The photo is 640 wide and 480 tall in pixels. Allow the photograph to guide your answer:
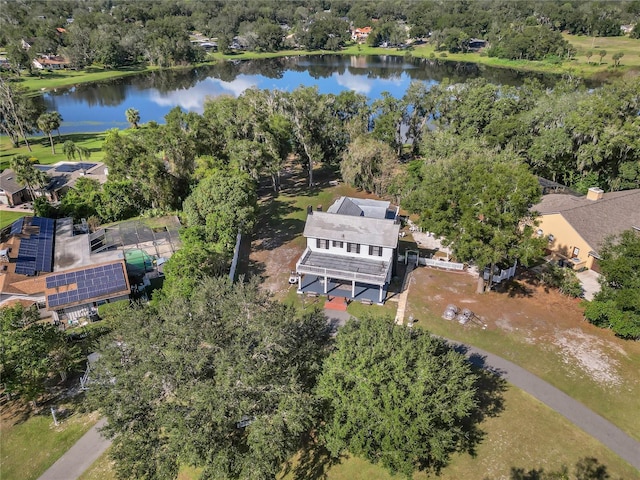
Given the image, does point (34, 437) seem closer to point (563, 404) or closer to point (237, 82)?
point (563, 404)

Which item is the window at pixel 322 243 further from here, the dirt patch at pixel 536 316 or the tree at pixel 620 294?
the tree at pixel 620 294

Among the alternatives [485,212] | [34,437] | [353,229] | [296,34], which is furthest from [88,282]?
[296,34]

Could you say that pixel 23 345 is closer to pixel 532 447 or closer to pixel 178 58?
pixel 532 447

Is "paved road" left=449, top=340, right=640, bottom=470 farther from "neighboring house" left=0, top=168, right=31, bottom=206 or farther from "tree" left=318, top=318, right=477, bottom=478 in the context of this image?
"neighboring house" left=0, top=168, right=31, bottom=206

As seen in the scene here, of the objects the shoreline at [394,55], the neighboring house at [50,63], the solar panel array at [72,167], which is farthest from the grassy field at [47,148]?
the neighboring house at [50,63]

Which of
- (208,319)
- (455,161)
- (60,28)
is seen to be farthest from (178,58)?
(208,319)
